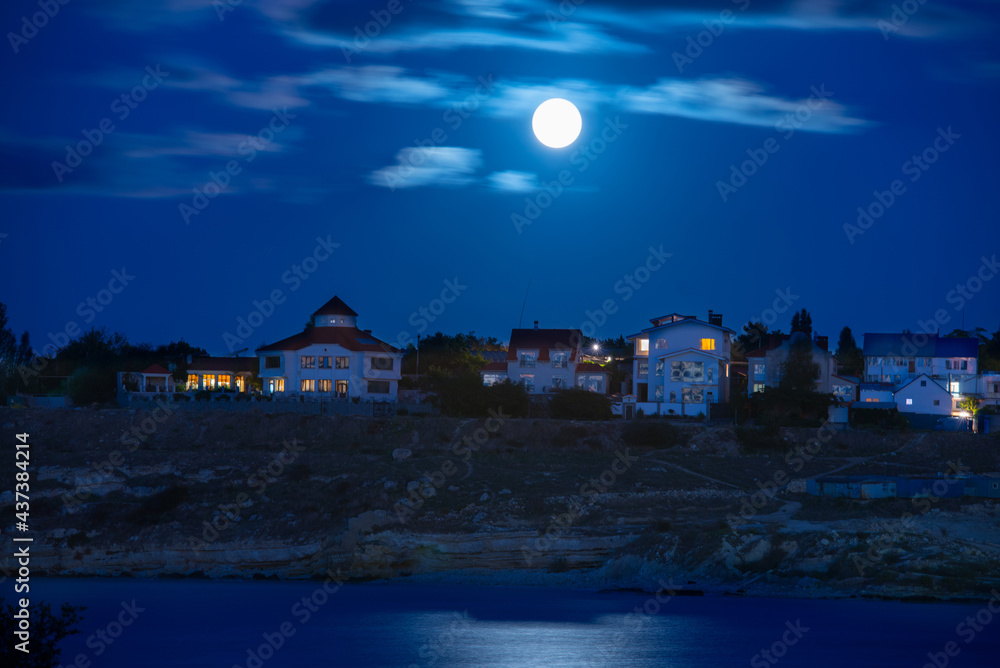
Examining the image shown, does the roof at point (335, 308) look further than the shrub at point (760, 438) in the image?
Yes

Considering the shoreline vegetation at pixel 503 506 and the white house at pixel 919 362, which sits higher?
the white house at pixel 919 362

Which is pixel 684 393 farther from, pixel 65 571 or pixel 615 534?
pixel 65 571

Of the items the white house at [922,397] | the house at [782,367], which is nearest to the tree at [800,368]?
the house at [782,367]

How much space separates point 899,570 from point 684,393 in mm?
39889

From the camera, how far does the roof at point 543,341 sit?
8869cm

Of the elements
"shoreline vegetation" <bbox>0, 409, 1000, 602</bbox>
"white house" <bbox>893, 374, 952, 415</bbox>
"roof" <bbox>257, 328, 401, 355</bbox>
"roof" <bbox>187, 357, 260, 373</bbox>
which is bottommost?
"shoreline vegetation" <bbox>0, 409, 1000, 602</bbox>

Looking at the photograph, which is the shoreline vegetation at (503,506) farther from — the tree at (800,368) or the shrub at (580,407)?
the tree at (800,368)

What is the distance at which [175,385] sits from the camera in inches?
3600

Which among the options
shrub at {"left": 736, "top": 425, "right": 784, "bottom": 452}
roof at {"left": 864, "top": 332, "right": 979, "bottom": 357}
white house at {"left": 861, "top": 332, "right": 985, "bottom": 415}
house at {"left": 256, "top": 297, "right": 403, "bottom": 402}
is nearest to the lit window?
house at {"left": 256, "top": 297, "right": 403, "bottom": 402}

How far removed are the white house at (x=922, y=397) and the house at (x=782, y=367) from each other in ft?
13.3

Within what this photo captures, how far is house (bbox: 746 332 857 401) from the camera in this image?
269ft

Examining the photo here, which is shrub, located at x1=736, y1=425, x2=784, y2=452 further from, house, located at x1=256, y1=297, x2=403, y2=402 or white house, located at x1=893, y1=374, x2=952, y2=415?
house, located at x1=256, y1=297, x2=403, y2=402

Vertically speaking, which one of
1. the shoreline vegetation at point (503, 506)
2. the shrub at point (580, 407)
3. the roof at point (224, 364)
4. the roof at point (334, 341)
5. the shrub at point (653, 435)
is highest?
the roof at point (334, 341)

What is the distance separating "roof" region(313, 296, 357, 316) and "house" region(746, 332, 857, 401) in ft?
116
